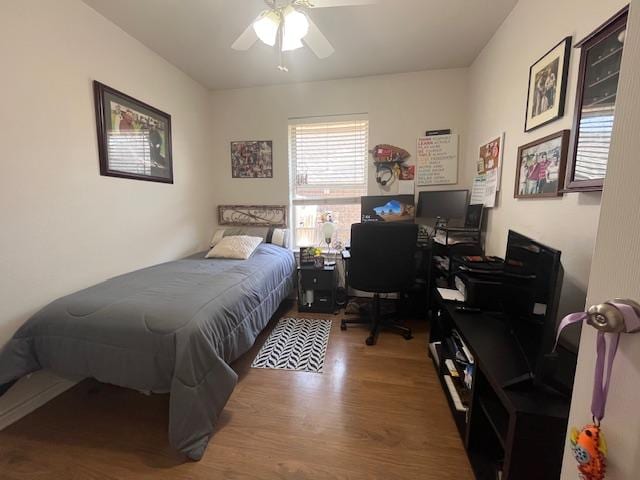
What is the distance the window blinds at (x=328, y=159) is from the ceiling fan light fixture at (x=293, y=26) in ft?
5.03

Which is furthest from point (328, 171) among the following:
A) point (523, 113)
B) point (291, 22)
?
point (523, 113)

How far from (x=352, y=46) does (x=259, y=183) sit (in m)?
1.76

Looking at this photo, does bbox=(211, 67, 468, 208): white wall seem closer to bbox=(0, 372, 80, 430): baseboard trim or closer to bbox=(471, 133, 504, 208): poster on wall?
bbox=(471, 133, 504, 208): poster on wall

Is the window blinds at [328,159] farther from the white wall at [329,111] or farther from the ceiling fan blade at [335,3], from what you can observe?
the ceiling fan blade at [335,3]

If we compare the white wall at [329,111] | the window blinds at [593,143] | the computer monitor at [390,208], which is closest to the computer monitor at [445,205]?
the computer monitor at [390,208]

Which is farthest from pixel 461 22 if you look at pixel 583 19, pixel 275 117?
pixel 275 117

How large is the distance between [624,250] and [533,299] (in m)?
0.74

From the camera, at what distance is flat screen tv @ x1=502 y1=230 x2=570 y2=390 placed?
93 cm

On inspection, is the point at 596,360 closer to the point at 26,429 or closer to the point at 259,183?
the point at 26,429

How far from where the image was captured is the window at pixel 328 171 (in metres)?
3.18

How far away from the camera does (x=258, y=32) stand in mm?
1611

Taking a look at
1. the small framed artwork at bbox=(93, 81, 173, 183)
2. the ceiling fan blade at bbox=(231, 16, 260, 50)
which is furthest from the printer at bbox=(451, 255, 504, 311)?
the small framed artwork at bbox=(93, 81, 173, 183)

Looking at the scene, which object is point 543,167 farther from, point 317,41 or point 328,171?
point 328,171

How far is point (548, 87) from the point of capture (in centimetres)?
149
